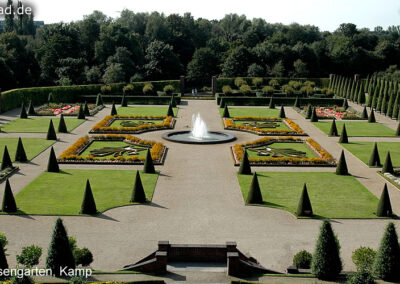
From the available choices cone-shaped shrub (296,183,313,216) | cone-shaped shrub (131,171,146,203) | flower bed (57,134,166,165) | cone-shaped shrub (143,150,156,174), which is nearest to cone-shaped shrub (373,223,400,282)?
cone-shaped shrub (296,183,313,216)

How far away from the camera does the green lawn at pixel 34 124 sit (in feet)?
153

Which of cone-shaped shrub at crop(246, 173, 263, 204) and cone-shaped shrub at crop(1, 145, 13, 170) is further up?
cone-shaped shrub at crop(246, 173, 263, 204)

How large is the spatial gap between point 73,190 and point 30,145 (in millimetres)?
13233

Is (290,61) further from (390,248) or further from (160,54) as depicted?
(390,248)

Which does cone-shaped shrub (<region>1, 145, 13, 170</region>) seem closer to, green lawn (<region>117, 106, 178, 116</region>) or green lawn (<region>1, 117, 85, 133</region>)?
green lawn (<region>1, 117, 85, 133</region>)

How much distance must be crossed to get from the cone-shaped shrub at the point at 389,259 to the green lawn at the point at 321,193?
25.4 feet

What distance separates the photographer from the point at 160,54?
291ft

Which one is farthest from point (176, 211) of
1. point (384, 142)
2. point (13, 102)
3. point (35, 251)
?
point (13, 102)

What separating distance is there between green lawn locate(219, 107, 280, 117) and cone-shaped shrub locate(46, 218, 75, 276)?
42.6 metres

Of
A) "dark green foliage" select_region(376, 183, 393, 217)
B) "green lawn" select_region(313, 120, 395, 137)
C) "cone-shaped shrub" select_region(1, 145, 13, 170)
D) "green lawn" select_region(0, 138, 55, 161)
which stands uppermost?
"green lawn" select_region(313, 120, 395, 137)

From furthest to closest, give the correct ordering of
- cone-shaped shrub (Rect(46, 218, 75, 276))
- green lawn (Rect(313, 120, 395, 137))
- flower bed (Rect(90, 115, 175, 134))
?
green lawn (Rect(313, 120, 395, 137)), flower bed (Rect(90, 115, 175, 134)), cone-shaped shrub (Rect(46, 218, 75, 276))

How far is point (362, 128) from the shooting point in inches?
1975

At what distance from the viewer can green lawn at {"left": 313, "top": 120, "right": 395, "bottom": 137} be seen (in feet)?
155

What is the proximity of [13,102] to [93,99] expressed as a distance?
10.9 m
